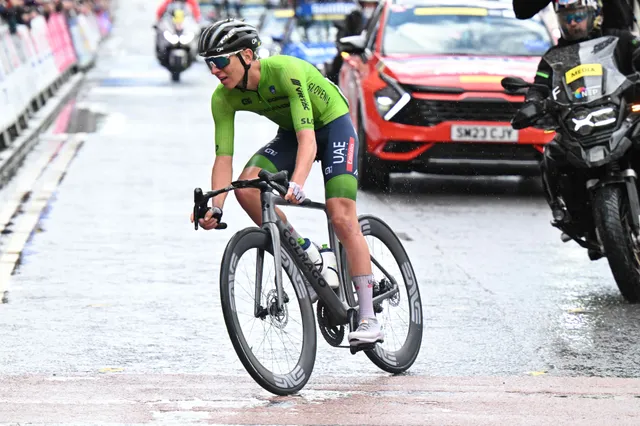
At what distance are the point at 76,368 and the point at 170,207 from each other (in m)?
6.21

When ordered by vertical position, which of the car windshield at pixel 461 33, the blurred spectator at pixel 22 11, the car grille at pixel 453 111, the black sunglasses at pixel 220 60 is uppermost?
the black sunglasses at pixel 220 60

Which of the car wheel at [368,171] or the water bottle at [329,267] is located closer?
the water bottle at [329,267]

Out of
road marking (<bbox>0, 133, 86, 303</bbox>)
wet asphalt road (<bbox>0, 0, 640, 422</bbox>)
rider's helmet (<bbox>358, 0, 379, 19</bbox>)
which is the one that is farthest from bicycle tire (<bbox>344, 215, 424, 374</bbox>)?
rider's helmet (<bbox>358, 0, 379, 19</bbox>)

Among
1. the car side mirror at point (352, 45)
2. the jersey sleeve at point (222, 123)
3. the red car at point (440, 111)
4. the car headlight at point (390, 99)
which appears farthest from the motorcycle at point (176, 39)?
the jersey sleeve at point (222, 123)

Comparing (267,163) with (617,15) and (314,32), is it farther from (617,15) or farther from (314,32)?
(314,32)

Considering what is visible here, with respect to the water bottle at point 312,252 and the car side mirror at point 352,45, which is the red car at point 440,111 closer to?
the car side mirror at point 352,45

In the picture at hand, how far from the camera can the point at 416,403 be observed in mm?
6223

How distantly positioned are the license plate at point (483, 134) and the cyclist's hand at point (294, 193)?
748 centimetres

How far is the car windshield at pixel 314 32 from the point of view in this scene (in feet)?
89.3

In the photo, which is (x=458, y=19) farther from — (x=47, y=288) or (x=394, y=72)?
(x=47, y=288)

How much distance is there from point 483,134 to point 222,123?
713 cm

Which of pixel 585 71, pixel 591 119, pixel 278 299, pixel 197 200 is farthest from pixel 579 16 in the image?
pixel 197 200

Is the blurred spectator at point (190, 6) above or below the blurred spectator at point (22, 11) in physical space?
below

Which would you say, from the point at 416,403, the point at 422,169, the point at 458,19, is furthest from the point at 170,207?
the point at 416,403
